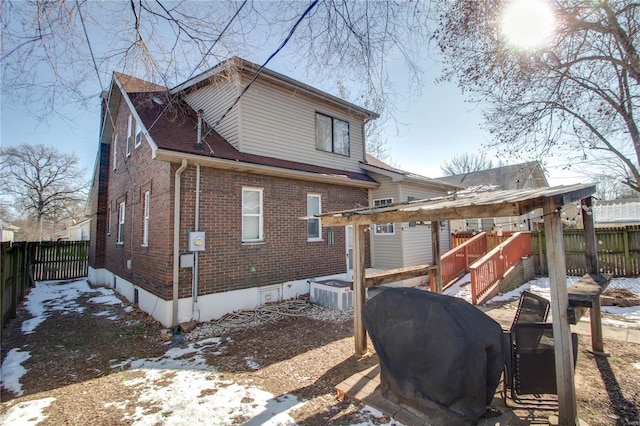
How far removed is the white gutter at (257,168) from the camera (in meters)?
6.50

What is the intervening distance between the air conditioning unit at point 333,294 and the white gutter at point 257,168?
3.13 m

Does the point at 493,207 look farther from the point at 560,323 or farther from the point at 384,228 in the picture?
the point at 384,228

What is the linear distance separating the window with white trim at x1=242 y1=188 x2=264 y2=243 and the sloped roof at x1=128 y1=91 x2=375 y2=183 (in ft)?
2.89

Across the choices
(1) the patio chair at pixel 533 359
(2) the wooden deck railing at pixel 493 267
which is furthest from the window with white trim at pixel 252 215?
(1) the patio chair at pixel 533 359

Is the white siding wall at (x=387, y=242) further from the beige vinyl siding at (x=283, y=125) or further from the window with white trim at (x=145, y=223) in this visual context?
the window with white trim at (x=145, y=223)

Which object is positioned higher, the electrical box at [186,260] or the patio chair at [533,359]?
the electrical box at [186,260]

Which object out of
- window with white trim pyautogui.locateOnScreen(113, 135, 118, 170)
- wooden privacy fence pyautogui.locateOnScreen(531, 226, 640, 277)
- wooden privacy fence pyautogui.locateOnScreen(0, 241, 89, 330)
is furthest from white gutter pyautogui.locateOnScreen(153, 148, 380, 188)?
wooden privacy fence pyautogui.locateOnScreen(0, 241, 89, 330)

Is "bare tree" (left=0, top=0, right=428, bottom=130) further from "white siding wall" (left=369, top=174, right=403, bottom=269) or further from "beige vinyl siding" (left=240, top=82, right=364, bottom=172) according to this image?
"white siding wall" (left=369, top=174, right=403, bottom=269)

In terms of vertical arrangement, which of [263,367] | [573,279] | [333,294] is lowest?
[263,367]

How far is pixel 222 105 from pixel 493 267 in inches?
366

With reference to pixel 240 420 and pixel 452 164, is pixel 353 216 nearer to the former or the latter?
pixel 240 420

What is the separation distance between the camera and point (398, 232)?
34.3 feet

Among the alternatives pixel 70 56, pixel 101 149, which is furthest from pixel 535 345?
pixel 101 149

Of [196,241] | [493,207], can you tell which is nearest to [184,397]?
[196,241]
